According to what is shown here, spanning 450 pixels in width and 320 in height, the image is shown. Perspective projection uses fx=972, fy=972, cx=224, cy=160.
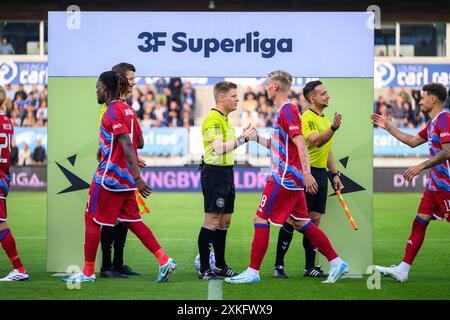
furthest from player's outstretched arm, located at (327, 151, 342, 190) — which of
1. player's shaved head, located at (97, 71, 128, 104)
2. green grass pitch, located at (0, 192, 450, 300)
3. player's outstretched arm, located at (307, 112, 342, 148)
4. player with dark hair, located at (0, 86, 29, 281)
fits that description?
player with dark hair, located at (0, 86, 29, 281)

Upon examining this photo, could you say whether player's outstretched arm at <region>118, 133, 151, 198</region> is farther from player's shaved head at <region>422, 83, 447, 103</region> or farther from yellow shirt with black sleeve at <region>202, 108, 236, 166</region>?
player's shaved head at <region>422, 83, 447, 103</region>

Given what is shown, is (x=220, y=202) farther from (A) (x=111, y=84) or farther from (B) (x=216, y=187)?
(A) (x=111, y=84)

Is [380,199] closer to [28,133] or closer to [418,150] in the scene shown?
[418,150]

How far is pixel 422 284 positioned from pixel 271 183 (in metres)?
1.85

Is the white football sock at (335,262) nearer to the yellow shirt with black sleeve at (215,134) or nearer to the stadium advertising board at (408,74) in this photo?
the yellow shirt with black sleeve at (215,134)

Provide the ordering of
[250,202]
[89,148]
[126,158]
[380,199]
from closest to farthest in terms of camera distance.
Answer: [126,158]
[89,148]
[250,202]
[380,199]

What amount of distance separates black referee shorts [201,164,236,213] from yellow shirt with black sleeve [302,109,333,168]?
3.01 ft

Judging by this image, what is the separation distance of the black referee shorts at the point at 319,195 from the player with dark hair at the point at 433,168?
0.95m

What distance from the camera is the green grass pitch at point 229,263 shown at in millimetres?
8898

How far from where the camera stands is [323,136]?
9.91 meters

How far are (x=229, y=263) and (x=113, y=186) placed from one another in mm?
2919

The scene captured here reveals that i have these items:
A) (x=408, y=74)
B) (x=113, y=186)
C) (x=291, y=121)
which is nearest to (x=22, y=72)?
(x=408, y=74)

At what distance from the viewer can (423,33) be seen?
1180 inches

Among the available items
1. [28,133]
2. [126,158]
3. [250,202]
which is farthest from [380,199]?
[126,158]
